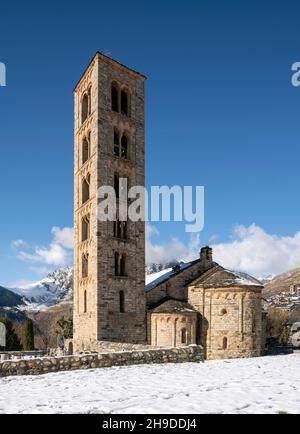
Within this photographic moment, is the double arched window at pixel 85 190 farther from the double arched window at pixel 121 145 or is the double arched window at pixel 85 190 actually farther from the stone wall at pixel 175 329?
the stone wall at pixel 175 329

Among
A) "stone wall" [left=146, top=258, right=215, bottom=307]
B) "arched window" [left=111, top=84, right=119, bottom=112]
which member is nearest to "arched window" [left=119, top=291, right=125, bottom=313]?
"stone wall" [left=146, top=258, right=215, bottom=307]

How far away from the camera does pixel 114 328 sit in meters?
31.0

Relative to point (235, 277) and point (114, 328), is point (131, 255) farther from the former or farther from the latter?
point (235, 277)

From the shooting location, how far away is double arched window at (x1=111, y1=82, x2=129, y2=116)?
35.5 metres

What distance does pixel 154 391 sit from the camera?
393 inches

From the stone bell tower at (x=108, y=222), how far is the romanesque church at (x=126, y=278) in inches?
3.0

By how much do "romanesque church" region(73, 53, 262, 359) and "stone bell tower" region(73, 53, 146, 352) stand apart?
77 millimetres

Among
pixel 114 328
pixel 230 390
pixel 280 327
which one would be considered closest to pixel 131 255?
pixel 114 328

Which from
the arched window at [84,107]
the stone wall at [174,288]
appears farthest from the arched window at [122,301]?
the arched window at [84,107]

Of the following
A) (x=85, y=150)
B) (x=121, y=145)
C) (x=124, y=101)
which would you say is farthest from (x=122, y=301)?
(x=124, y=101)

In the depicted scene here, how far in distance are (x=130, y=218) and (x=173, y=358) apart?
18.1 metres

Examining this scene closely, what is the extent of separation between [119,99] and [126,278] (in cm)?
1520

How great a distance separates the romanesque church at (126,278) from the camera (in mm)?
31297

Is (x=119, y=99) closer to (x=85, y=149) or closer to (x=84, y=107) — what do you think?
(x=84, y=107)
